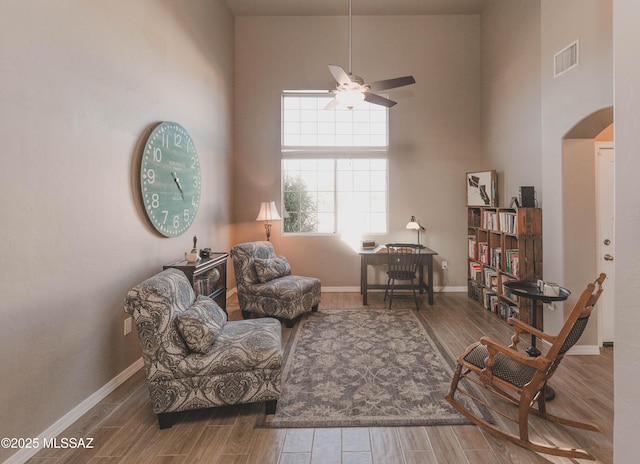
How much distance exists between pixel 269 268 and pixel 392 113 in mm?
3407

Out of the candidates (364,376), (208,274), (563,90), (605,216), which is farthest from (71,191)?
(605,216)

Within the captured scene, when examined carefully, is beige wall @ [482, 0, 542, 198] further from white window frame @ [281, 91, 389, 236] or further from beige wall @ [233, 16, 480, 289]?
white window frame @ [281, 91, 389, 236]

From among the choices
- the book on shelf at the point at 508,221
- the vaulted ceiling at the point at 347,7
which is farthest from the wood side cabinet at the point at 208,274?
the vaulted ceiling at the point at 347,7

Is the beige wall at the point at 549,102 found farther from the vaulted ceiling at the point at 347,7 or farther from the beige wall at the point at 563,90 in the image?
the vaulted ceiling at the point at 347,7

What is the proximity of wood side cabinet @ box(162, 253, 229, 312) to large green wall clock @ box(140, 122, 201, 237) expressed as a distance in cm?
42

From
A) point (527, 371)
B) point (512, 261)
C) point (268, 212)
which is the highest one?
point (268, 212)

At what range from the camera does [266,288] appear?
4129 mm

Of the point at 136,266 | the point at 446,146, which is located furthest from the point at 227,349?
the point at 446,146

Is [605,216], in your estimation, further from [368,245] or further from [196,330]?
[196,330]

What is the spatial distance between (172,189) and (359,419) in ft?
9.05

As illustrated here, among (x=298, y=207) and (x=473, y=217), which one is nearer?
(x=473, y=217)

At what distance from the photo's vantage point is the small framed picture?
488 centimetres

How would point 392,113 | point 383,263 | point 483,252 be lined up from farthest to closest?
point 392,113
point 383,263
point 483,252

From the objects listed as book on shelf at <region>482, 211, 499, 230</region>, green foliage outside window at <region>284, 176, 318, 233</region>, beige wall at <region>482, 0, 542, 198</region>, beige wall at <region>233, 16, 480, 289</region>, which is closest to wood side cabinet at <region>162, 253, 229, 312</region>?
→ beige wall at <region>233, 16, 480, 289</region>
